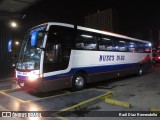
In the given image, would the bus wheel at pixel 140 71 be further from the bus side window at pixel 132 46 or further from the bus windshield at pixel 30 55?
the bus windshield at pixel 30 55

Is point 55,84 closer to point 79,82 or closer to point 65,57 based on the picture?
point 65,57

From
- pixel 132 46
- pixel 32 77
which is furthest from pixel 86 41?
pixel 132 46

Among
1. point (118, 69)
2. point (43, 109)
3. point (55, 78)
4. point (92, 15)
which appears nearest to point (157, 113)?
point (43, 109)

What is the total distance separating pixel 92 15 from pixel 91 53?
472 feet

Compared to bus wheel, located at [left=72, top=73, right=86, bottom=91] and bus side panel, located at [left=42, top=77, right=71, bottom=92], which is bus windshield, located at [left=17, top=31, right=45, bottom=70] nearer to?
bus side panel, located at [left=42, top=77, right=71, bottom=92]

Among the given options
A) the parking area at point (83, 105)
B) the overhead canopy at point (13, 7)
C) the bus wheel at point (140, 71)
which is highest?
the overhead canopy at point (13, 7)

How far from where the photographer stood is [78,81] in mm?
10164

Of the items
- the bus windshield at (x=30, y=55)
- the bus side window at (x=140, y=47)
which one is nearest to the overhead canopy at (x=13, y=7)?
the bus windshield at (x=30, y=55)

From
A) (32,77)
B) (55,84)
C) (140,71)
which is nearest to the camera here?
(32,77)

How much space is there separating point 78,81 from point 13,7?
8912 millimetres

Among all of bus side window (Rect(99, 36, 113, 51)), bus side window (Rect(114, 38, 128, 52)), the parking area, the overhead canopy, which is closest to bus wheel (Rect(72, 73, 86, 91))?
the parking area

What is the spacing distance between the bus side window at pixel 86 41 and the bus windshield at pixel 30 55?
211 cm

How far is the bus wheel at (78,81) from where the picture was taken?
32.6 ft

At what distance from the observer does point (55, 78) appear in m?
8.80
